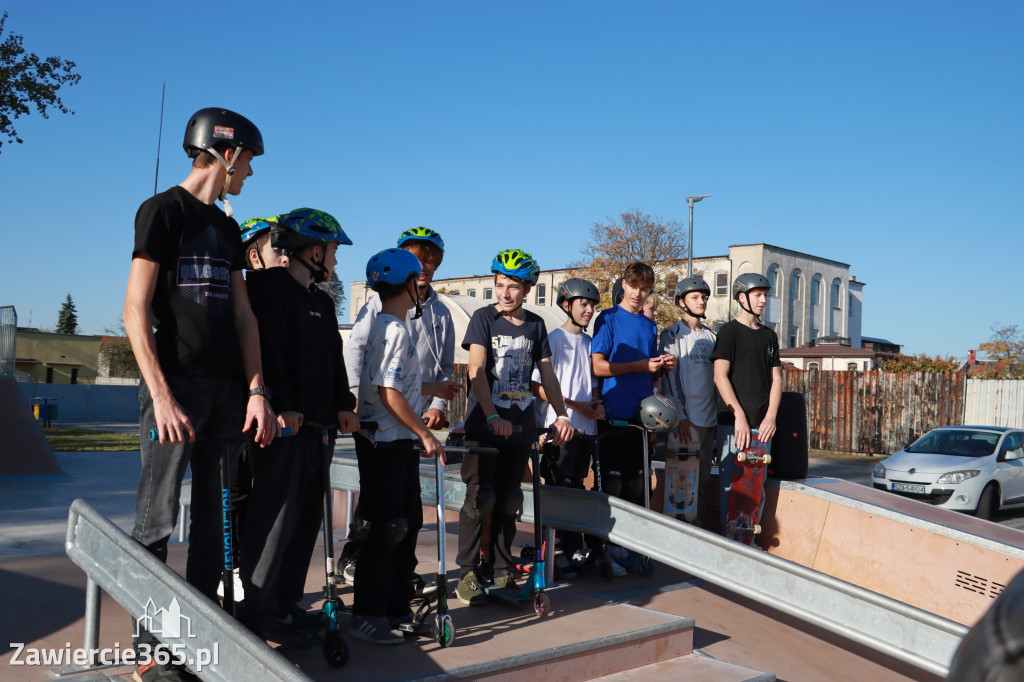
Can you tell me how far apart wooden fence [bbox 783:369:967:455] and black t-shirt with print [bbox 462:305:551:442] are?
2183 cm

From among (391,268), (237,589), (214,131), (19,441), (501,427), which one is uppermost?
(214,131)

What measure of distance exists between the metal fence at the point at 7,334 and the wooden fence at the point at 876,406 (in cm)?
2080

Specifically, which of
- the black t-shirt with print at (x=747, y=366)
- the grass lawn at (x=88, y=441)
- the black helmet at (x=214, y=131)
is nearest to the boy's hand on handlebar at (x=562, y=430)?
the black t-shirt with print at (x=747, y=366)

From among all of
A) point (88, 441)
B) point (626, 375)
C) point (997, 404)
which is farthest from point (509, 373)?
point (997, 404)

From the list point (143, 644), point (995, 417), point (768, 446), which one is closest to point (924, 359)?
point (995, 417)

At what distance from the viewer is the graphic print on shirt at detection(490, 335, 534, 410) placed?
491 centimetres

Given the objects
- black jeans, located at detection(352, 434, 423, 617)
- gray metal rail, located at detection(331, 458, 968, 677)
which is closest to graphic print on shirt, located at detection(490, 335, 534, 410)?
gray metal rail, located at detection(331, 458, 968, 677)

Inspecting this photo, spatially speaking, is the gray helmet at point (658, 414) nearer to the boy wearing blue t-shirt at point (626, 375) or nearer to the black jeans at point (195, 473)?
the boy wearing blue t-shirt at point (626, 375)

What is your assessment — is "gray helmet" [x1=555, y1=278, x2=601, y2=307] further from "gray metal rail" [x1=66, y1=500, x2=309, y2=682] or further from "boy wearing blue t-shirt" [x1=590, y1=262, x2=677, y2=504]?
"gray metal rail" [x1=66, y1=500, x2=309, y2=682]

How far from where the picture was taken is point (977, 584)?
5.46m

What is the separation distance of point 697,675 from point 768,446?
2.87 meters

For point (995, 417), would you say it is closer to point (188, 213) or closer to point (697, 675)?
point (697, 675)

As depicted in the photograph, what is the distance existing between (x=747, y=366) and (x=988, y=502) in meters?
8.91

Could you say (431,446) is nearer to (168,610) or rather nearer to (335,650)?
(335,650)
